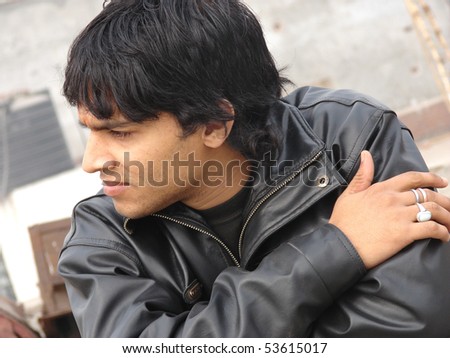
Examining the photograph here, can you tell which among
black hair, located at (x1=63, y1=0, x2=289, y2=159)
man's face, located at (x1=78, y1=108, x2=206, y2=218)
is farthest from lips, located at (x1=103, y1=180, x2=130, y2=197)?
black hair, located at (x1=63, y1=0, x2=289, y2=159)

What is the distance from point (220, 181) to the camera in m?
2.46

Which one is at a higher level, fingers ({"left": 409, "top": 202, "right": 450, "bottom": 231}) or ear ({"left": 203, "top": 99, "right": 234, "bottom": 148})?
ear ({"left": 203, "top": 99, "right": 234, "bottom": 148})

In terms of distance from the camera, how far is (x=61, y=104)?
29.5 feet

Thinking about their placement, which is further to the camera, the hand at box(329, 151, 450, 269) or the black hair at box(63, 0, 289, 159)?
the black hair at box(63, 0, 289, 159)

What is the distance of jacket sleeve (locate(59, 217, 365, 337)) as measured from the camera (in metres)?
1.99

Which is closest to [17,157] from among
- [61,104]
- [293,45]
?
[61,104]

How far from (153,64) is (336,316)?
1004mm

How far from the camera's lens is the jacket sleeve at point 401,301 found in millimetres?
1985

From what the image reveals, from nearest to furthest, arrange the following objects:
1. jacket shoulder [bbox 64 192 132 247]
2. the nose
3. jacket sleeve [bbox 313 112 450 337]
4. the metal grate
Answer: jacket sleeve [bbox 313 112 450 337] < the nose < jacket shoulder [bbox 64 192 132 247] < the metal grate

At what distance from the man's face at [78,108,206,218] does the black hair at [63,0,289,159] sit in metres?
0.04

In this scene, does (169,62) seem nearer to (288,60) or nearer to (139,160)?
(139,160)

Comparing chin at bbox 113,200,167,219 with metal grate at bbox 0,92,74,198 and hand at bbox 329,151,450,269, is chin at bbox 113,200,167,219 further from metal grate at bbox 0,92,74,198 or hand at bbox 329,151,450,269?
metal grate at bbox 0,92,74,198

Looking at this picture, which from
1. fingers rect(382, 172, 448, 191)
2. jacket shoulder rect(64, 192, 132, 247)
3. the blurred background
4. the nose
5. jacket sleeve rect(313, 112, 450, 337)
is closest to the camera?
jacket sleeve rect(313, 112, 450, 337)
